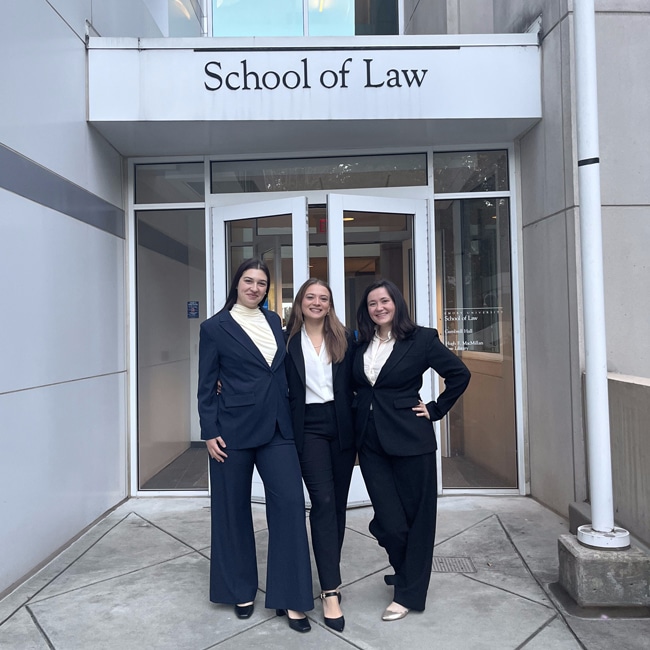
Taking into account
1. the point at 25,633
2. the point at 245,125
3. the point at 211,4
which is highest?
the point at 211,4

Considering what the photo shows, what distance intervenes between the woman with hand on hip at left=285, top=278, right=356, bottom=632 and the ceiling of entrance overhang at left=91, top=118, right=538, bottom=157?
2441mm

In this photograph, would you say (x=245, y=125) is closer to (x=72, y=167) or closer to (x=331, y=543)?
(x=72, y=167)

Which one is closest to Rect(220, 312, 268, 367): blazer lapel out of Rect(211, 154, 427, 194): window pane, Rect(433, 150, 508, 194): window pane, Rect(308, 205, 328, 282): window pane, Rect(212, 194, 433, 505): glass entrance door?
Rect(212, 194, 433, 505): glass entrance door

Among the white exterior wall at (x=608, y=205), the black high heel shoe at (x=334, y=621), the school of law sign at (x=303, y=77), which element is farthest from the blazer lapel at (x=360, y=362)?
the school of law sign at (x=303, y=77)

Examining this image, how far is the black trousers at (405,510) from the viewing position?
316 centimetres

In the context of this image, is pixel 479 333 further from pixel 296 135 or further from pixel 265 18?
pixel 265 18

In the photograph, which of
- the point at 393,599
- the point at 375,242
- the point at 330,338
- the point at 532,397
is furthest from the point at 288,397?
the point at 532,397

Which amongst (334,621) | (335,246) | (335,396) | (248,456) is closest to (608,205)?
(335,246)

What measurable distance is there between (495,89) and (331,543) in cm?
387

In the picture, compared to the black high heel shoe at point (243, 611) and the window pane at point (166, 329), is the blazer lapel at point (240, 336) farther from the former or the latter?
the window pane at point (166, 329)

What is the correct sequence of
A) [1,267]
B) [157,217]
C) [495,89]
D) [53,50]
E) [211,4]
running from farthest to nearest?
[211,4] → [157,217] → [495,89] → [53,50] → [1,267]

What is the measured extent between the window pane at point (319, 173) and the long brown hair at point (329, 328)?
2.70m

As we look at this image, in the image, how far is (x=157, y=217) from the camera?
5871 millimetres

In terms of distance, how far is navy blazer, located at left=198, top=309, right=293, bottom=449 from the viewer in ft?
10.4
